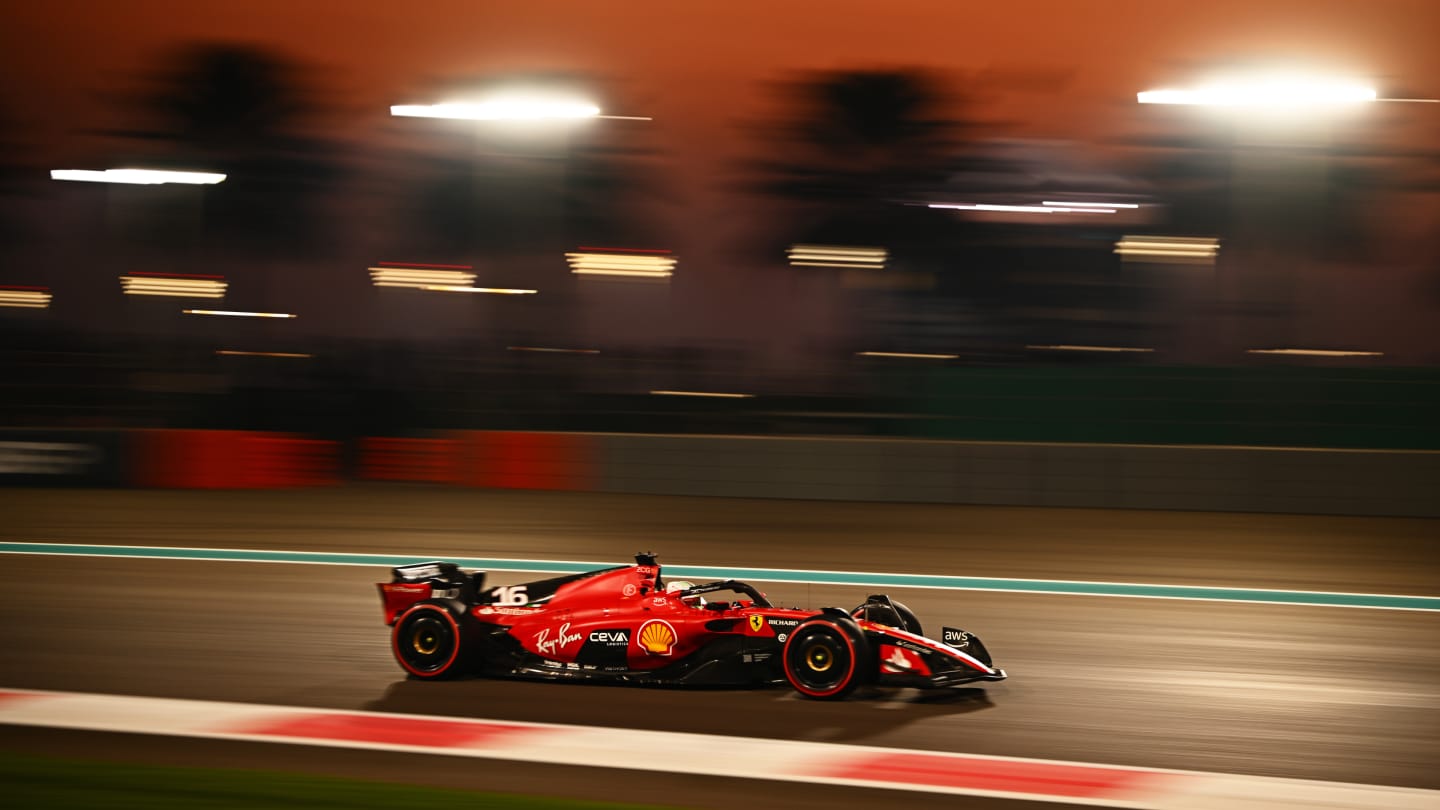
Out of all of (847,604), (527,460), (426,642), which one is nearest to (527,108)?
(527,460)

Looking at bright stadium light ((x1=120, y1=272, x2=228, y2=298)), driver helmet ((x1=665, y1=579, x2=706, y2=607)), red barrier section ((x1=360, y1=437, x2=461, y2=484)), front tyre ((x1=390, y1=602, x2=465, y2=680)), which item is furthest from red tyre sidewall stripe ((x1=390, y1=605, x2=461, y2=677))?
bright stadium light ((x1=120, y1=272, x2=228, y2=298))

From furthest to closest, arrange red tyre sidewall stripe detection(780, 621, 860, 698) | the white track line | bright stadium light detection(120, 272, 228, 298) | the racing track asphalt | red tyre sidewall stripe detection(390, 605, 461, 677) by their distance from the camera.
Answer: bright stadium light detection(120, 272, 228, 298) < red tyre sidewall stripe detection(390, 605, 461, 677) < red tyre sidewall stripe detection(780, 621, 860, 698) < the racing track asphalt < the white track line

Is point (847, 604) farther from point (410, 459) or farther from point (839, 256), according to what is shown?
point (839, 256)

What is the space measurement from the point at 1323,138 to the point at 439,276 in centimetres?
1668

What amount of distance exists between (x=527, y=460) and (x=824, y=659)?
12.5m

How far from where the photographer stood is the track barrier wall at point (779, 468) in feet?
51.0

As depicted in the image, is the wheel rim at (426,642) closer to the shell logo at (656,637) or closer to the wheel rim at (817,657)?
the shell logo at (656,637)

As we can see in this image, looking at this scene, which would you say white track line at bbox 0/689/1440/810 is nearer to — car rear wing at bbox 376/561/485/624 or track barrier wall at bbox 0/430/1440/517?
car rear wing at bbox 376/561/485/624

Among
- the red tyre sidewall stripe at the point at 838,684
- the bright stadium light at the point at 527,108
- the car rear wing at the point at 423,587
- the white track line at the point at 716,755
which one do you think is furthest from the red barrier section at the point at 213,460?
the red tyre sidewall stripe at the point at 838,684

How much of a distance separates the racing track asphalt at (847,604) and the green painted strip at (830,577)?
0.36 meters

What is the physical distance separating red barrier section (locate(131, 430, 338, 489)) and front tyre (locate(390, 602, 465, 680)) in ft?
39.7

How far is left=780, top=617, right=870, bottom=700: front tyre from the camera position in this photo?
20.2 ft

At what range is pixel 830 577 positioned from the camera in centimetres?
1088

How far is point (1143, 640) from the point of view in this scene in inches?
324
